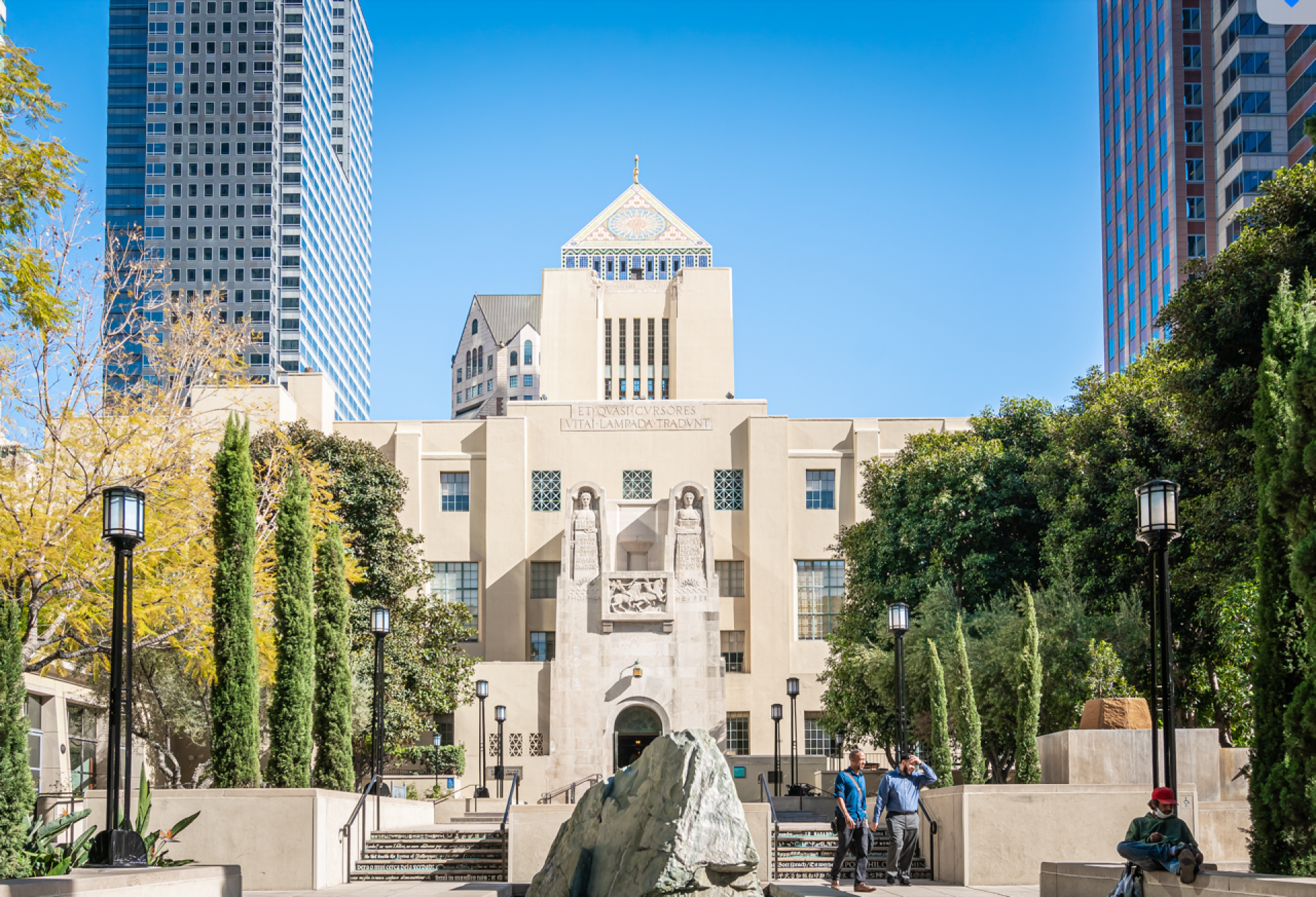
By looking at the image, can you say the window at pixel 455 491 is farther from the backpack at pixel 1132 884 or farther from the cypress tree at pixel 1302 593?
the backpack at pixel 1132 884

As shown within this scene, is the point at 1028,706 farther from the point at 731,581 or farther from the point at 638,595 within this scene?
the point at 731,581

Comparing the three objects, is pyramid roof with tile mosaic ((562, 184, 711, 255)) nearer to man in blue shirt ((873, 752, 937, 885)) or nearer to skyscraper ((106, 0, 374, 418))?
man in blue shirt ((873, 752, 937, 885))

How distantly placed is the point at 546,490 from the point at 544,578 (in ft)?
11.0

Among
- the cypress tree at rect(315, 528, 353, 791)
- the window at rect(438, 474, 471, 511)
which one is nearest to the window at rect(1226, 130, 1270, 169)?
the window at rect(438, 474, 471, 511)

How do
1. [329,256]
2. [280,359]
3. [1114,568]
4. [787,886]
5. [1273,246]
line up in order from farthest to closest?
1. [329,256]
2. [280,359]
3. [1114,568]
4. [1273,246]
5. [787,886]

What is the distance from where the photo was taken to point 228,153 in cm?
12812

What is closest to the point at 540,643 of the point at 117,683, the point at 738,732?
the point at 738,732

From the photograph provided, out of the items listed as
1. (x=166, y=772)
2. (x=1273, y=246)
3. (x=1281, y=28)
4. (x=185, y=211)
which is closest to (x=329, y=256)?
(x=185, y=211)

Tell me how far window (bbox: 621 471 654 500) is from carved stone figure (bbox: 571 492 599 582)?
20.2 feet

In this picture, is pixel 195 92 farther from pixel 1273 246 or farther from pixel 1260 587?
pixel 1260 587

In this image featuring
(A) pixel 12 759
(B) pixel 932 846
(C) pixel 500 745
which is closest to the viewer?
(A) pixel 12 759

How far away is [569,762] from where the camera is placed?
4100 centimetres

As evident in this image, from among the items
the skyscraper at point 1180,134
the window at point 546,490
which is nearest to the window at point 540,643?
the window at point 546,490

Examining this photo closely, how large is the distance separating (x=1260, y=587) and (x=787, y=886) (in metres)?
6.44
